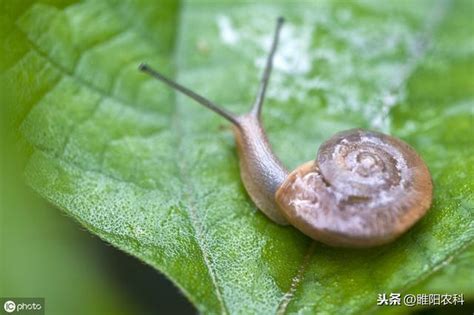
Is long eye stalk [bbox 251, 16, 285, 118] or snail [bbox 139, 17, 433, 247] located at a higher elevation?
long eye stalk [bbox 251, 16, 285, 118]

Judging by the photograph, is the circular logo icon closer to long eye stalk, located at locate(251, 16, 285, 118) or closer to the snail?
the snail

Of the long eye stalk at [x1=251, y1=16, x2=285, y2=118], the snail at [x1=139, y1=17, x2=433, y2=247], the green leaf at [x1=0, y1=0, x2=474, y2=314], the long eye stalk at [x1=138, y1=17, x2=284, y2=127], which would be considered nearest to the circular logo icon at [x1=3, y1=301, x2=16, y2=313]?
the green leaf at [x1=0, y1=0, x2=474, y2=314]

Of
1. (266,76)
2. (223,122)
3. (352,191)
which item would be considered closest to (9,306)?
(223,122)

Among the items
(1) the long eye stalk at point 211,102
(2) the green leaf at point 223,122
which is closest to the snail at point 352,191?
(2) the green leaf at point 223,122

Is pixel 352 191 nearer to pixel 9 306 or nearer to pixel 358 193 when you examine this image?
pixel 358 193

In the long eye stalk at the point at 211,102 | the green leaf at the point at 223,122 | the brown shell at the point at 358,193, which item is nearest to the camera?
the brown shell at the point at 358,193

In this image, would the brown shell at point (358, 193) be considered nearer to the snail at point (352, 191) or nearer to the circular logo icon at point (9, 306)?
the snail at point (352, 191)
